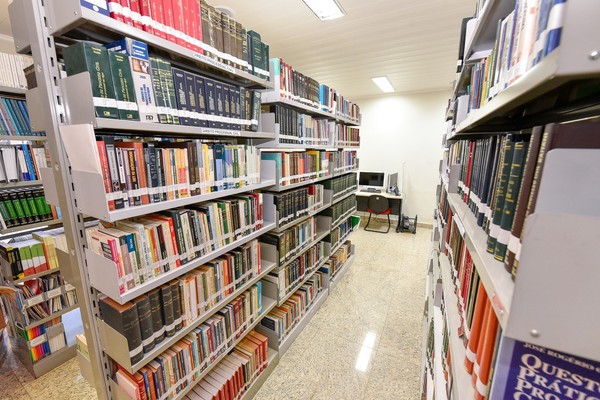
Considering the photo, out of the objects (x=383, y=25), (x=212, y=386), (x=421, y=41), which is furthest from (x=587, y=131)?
(x=421, y=41)

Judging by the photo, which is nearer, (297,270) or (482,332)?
(482,332)

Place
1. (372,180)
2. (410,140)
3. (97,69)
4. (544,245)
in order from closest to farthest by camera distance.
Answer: (544,245) → (97,69) → (410,140) → (372,180)

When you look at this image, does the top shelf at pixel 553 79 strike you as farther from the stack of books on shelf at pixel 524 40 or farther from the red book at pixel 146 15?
Answer: the red book at pixel 146 15

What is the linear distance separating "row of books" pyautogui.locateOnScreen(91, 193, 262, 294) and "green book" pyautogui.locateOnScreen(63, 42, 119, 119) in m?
0.48

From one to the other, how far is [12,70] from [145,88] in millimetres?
1787

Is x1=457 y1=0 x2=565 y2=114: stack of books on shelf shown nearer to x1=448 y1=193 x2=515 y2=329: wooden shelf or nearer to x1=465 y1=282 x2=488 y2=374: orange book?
x1=448 y1=193 x2=515 y2=329: wooden shelf

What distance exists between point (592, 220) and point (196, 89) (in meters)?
1.40

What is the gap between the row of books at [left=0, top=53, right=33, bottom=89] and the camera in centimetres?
180

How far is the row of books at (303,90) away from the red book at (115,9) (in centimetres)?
102

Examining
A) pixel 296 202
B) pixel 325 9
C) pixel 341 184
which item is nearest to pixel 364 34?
pixel 325 9

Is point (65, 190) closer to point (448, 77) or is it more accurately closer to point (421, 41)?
point (421, 41)

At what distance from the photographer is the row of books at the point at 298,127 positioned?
6.26 ft

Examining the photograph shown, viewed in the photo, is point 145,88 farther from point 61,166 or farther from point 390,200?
point 390,200

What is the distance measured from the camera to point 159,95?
3.54ft
